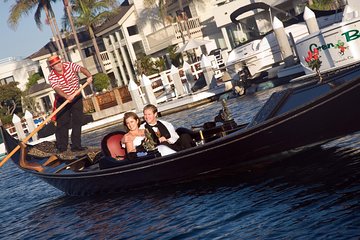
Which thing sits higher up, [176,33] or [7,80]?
[7,80]

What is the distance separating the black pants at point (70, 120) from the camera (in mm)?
12211

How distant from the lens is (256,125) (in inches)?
348

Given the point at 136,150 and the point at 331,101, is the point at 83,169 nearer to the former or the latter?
the point at 136,150

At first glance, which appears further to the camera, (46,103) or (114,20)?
(46,103)

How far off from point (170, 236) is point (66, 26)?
145 ft

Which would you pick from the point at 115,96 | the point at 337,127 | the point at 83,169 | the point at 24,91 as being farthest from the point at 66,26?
the point at 337,127

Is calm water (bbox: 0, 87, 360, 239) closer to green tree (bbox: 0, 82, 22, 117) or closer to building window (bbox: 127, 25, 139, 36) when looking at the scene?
building window (bbox: 127, 25, 139, 36)

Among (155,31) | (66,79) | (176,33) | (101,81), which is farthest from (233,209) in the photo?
(101,81)

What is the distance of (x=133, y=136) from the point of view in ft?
33.9

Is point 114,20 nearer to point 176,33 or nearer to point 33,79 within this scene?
point 176,33

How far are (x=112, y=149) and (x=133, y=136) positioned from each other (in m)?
0.62

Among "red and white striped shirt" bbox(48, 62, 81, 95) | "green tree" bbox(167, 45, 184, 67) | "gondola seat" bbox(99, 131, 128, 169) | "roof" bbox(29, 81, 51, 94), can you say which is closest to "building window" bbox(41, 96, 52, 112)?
"roof" bbox(29, 81, 51, 94)

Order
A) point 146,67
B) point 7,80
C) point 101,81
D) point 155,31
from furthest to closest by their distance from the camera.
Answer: point 7,80, point 101,81, point 155,31, point 146,67

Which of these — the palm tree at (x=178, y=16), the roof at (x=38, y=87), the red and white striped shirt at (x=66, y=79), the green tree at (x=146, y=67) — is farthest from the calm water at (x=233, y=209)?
the roof at (x=38, y=87)
